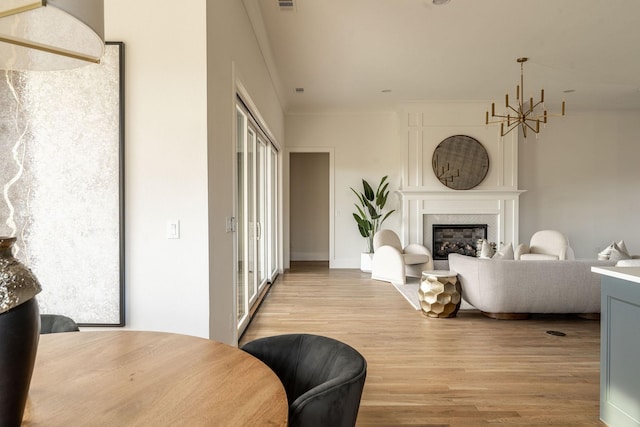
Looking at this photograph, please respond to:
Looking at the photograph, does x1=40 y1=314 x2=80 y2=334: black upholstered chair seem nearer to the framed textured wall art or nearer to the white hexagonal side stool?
the framed textured wall art

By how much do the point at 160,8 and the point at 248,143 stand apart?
1.87 m

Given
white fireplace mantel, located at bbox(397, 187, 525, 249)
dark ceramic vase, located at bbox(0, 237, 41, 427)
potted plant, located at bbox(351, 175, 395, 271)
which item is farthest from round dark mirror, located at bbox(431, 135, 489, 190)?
dark ceramic vase, located at bbox(0, 237, 41, 427)

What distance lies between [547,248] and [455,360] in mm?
3774

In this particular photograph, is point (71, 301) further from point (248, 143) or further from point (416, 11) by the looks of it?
point (416, 11)

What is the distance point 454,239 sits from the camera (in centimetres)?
684

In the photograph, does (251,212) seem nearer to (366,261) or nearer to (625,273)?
(366,261)

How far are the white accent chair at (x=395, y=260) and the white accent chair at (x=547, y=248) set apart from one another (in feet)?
4.45

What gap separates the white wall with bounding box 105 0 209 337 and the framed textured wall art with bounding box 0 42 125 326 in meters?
0.07

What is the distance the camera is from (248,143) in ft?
12.9

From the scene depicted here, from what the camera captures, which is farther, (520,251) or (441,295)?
(520,251)

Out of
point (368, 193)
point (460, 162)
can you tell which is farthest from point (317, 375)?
point (460, 162)

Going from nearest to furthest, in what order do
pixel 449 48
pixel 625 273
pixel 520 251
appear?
pixel 625 273
pixel 449 48
pixel 520 251

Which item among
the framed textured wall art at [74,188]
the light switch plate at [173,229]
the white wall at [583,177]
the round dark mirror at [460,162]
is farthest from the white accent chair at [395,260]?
the framed textured wall art at [74,188]

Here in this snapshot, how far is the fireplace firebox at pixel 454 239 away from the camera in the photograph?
6.81 metres
